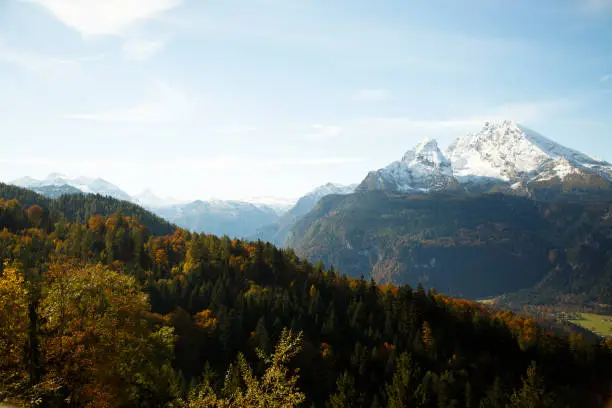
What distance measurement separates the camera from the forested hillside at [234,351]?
1305 inches

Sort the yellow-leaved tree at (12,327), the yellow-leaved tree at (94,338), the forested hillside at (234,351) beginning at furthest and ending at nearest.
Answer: the yellow-leaved tree at (94,338)
the forested hillside at (234,351)
the yellow-leaved tree at (12,327)

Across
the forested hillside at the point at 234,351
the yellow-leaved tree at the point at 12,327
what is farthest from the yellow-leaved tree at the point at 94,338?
the yellow-leaved tree at the point at 12,327

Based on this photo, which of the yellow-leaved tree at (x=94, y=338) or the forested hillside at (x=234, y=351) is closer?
the forested hillside at (x=234, y=351)

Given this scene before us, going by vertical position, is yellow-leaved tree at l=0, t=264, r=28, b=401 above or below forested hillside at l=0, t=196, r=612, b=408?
above

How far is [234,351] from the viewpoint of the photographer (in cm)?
15600

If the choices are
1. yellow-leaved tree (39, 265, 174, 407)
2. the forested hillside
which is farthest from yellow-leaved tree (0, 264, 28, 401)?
yellow-leaved tree (39, 265, 174, 407)

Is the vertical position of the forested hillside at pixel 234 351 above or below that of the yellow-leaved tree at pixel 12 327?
below

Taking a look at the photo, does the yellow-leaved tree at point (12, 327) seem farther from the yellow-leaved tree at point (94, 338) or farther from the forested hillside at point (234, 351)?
the yellow-leaved tree at point (94, 338)

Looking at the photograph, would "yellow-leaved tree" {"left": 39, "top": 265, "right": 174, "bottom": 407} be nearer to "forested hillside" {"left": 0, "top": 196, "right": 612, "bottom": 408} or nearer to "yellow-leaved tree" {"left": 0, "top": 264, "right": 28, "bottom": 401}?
"forested hillside" {"left": 0, "top": 196, "right": 612, "bottom": 408}

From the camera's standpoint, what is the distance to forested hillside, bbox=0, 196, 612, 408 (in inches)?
1305

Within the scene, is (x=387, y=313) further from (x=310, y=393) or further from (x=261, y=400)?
(x=261, y=400)

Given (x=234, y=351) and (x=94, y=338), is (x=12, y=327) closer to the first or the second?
(x=94, y=338)

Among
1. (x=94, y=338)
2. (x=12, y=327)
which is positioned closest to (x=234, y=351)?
(x=94, y=338)

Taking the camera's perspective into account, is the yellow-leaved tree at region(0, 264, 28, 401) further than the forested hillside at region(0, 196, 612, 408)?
No
